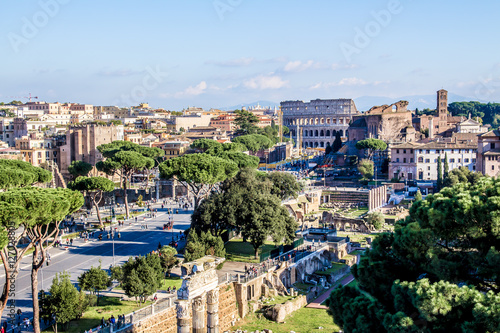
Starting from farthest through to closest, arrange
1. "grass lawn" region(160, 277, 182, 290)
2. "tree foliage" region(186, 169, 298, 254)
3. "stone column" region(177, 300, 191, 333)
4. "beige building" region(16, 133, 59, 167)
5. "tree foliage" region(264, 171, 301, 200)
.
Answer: "beige building" region(16, 133, 59, 167), "tree foliage" region(264, 171, 301, 200), "tree foliage" region(186, 169, 298, 254), "grass lawn" region(160, 277, 182, 290), "stone column" region(177, 300, 191, 333)

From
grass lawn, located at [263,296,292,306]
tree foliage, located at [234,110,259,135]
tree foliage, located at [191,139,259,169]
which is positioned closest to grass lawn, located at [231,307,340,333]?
grass lawn, located at [263,296,292,306]

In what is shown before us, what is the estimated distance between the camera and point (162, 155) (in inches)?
2763

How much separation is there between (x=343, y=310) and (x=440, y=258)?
306 cm

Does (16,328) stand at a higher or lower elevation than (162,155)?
lower

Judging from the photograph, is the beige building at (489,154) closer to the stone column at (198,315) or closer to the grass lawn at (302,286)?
the grass lawn at (302,286)

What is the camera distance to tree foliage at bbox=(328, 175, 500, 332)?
13.6 metres

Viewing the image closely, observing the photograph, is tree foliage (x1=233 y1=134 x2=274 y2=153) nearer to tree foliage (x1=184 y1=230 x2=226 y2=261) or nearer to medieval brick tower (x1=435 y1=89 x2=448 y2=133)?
medieval brick tower (x1=435 y1=89 x2=448 y2=133)

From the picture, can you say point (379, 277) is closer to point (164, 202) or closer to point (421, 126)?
point (164, 202)

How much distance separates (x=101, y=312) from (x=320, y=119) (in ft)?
339

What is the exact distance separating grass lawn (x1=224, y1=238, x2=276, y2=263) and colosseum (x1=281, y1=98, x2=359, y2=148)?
269 feet

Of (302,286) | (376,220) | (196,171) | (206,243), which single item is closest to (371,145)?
(376,220)

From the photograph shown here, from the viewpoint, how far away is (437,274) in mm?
14344

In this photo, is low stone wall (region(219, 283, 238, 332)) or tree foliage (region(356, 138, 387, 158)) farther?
tree foliage (region(356, 138, 387, 158))

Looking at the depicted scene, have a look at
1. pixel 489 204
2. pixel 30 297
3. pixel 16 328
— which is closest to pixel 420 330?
pixel 489 204
